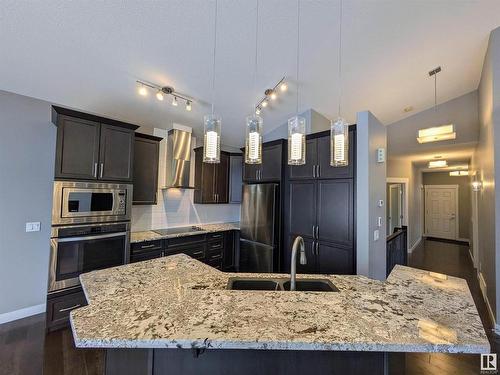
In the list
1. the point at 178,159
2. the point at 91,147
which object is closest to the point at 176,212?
the point at 178,159

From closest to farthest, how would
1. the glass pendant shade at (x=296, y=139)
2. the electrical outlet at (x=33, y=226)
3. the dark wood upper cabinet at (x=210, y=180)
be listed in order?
the glass pendant shade at (x=296, y=139) < the electrical outlet at (x=33, y=226) < the dark wood upper cabinet at (x=210, y=180)

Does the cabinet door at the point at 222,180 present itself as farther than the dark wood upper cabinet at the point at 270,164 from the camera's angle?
Yes

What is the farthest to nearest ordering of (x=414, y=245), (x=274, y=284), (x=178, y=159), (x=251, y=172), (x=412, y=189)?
1. (x=414, y=245)
2. (x=412, y=189)
3. (x=251, y=172)
4. (x=178, y=159)
5. (x=274, y=284)

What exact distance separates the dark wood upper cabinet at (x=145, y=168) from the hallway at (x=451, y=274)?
11.8ft

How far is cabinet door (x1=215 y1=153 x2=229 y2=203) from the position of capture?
4.46 meters

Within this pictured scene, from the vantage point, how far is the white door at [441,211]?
820 cm

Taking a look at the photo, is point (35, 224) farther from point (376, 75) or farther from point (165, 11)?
point (376, 75)

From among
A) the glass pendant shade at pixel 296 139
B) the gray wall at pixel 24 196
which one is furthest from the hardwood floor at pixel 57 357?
the glass pendant shade at pixel 296 139

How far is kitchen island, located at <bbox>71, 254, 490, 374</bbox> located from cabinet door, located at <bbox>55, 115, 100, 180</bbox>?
1671 mm

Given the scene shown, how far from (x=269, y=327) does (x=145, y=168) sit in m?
3.09

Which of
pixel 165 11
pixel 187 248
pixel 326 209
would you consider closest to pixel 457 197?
pixel 326 209

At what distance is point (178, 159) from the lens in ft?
12.7

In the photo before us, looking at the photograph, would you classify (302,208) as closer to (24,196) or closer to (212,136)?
(212,136)

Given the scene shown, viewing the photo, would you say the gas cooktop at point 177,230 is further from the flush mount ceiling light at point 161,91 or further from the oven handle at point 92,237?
the flush mount ceiling light at point 161,91
